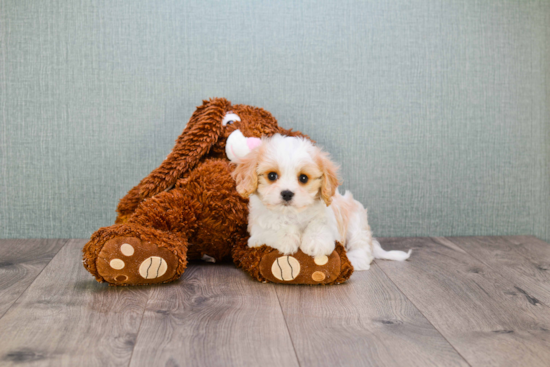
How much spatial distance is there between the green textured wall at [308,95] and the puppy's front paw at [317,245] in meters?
0.70

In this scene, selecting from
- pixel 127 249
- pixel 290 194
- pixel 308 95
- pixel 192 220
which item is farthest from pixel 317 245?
pixel 308 95

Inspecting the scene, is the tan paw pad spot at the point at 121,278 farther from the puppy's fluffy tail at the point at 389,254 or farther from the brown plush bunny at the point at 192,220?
the puppy's fluffy tail at the point at 389,254

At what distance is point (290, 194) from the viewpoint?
1.36m

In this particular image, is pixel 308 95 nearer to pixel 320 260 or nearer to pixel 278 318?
pixel 320 260

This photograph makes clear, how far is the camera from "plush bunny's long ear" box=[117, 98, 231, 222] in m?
1.67

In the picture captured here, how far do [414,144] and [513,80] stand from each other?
0.50 m

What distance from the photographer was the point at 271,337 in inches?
44.6

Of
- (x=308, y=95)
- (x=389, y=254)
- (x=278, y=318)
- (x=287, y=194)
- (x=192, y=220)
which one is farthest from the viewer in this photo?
(x=308, y=95)

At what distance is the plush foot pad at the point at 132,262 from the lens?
138cm

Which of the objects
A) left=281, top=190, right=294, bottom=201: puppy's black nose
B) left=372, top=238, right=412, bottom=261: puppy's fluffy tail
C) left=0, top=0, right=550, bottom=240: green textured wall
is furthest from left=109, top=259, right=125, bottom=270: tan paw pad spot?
left=372, top=238, right=412, bottom=261: puppy's fluffy tail

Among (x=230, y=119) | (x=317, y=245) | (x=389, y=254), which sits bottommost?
(x=389, y=254)

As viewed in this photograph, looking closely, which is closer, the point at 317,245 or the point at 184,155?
the point at 317,245

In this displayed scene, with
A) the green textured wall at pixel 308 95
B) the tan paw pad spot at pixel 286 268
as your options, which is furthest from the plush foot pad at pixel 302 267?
the green textured wall at pixel 308 95

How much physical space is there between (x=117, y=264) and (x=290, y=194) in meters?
0.51
